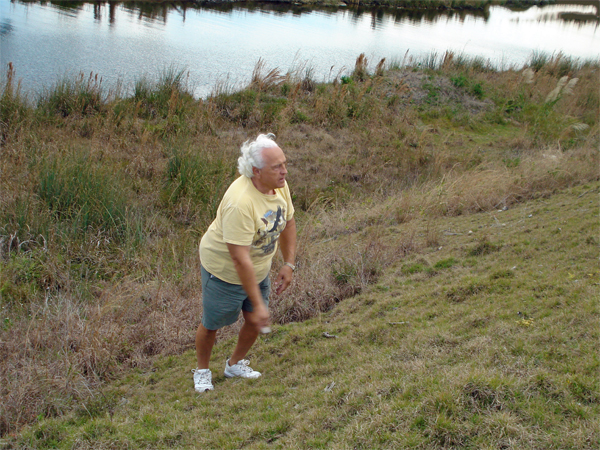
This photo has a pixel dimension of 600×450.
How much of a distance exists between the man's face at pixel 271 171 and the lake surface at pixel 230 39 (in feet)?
35.4

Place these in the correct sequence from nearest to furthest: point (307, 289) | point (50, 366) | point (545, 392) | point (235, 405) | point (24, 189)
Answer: point (545, 392) → point (235, 405) → point (50, 366) → point (307, 289) → point (24, 189)

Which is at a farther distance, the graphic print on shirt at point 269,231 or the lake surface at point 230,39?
the lake surface at point 230,39

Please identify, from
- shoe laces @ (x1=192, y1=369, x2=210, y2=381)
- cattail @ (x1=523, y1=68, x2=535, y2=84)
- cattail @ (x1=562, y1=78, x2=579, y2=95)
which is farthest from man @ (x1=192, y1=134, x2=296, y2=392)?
cattail @ (x1=523, y1=68, x2=535, y2=84)

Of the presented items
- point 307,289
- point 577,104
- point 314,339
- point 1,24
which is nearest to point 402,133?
point 577,104

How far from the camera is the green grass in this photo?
8.13ft

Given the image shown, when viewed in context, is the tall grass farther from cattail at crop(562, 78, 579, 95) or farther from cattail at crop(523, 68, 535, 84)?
cattail at crop(523, 68, 535, 84)

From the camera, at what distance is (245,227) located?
2.96 metres

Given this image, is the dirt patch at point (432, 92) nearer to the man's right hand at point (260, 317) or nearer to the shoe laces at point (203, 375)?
the shoe laces at point (203, 375)

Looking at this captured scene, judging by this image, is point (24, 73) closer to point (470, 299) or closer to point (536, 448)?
point (470, 299)

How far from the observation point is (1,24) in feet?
56.8

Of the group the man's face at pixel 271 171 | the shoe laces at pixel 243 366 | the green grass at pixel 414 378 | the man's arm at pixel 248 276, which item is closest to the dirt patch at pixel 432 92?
the green grass at pixel 414 378

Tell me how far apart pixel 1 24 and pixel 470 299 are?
19216 millimetres

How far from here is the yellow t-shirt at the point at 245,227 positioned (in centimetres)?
296

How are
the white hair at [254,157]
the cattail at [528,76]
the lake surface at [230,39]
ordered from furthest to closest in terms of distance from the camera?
the cattail at [528,76], the lake surface at [230,39], the white hair at [254,157]
